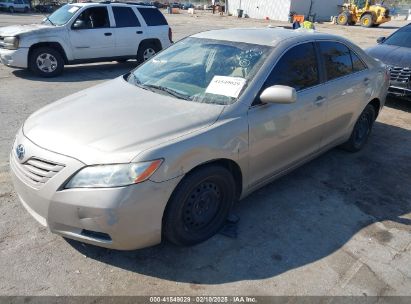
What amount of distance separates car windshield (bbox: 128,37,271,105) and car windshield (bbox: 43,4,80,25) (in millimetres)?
6137

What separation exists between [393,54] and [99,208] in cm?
735

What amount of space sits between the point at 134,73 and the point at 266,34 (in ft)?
4.88

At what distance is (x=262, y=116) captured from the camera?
10.7ft

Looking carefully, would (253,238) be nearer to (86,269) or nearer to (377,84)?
(86,269)

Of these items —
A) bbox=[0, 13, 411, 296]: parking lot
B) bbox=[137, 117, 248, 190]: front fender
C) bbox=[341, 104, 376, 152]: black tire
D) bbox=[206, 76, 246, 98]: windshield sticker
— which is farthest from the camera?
bbox=[341, 104, 376, 152]: black tire

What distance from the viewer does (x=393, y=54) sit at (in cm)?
763

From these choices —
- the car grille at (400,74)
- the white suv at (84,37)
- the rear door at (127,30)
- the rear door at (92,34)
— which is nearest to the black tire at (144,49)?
the white suv at (84,37)

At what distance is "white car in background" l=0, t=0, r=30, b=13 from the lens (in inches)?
1346

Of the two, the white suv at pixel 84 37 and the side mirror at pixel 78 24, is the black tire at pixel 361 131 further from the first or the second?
the side mirror at pixel 78 24

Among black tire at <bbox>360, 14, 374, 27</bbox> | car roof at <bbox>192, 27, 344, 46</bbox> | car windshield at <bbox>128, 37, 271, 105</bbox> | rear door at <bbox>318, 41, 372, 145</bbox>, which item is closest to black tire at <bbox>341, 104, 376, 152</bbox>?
rear door at <bbox>318, 41, 372, 145</bbox>

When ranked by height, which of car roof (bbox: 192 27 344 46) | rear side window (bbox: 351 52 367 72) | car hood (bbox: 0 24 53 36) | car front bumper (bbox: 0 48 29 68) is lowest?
car front bumper (bbox: 0 48 29 68)

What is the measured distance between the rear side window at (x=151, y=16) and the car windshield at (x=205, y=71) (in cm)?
682

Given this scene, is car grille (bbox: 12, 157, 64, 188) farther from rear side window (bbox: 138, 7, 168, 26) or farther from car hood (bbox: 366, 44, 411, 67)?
rear side window (bbox: 138, 7, 168, 26)

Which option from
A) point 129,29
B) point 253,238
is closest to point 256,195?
point 253,238
